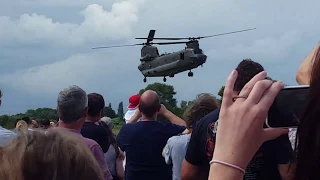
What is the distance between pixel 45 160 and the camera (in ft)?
7.05

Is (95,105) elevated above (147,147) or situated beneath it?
elevated above

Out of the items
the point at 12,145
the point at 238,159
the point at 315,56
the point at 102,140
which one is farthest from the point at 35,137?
the point at 102,140

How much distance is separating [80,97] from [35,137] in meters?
2.91

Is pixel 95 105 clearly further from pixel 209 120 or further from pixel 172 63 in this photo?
pixel 172 63

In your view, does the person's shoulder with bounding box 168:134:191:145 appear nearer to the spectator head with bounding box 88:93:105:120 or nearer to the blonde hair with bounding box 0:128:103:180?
the spectator head with bounding box 88:93:105:120

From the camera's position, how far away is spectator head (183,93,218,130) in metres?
5.88

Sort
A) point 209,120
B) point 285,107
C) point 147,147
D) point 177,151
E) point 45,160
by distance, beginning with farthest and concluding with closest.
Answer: point 147,147, point 177,151, point 209,120, point 45,160, point 285,107

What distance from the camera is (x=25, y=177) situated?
2141mm

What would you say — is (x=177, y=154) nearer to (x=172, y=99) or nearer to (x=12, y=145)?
(x=12, y=145)

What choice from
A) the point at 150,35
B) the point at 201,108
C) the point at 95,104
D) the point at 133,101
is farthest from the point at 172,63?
the point at 201,108

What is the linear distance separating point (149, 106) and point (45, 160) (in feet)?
15.8

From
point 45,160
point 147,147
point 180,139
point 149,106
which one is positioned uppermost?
point 45,160

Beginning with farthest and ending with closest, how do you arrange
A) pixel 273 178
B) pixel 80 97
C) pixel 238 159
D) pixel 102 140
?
pixel 102 140 < pixel 80 97 < pixel 273 178 < pixel 238 159

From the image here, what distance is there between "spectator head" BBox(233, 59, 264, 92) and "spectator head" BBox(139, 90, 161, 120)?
8.70 feet
